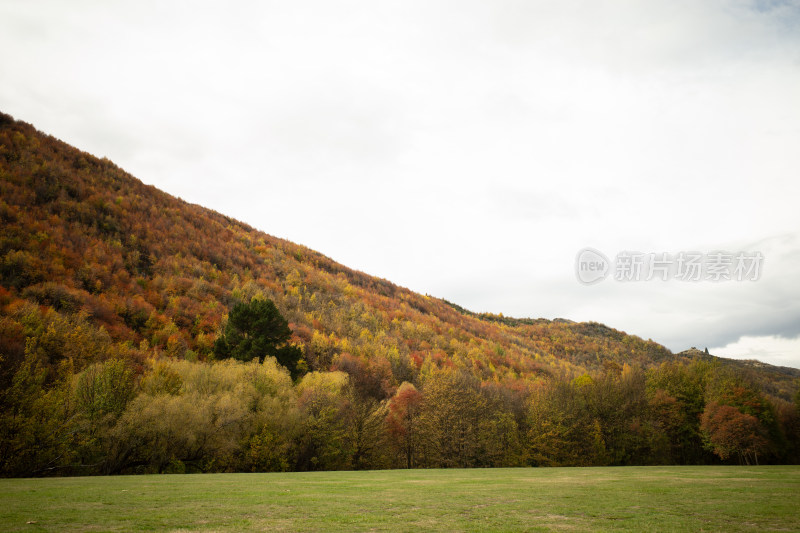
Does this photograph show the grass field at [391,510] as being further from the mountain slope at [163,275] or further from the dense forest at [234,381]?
the mountain slope at [163,275]

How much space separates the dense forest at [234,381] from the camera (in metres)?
39.5

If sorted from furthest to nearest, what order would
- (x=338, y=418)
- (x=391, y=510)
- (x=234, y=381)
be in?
1. (x=338, y=418)
2. (x=234, y=381)
3. (x=391, y=510)

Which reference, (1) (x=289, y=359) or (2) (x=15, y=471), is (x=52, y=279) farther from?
(2) (x=15, y=471)

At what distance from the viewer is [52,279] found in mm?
71375

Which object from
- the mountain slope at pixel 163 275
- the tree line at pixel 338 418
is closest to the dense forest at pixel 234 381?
the tree line at pixel 338 418

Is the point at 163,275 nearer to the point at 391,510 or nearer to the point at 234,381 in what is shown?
the point at 234,381

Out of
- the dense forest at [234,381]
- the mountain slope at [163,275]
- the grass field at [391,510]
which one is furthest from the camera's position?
the mountain slope at [163,275]

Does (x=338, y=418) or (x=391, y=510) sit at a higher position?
(x=391, y=510)

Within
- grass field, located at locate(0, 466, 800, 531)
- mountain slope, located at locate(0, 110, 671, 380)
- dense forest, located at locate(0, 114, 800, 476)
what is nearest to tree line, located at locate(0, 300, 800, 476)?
dense forest, located at locate(0, 114, 800, 476)

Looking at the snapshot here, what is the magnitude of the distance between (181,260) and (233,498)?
99955mm

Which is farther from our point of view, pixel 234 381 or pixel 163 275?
pixel 163 275

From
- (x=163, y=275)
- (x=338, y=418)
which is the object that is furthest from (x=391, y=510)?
(x=163, y=275)

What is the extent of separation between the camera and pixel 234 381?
164ft

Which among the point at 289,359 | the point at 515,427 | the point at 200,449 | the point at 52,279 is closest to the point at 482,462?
the point at 515,427
